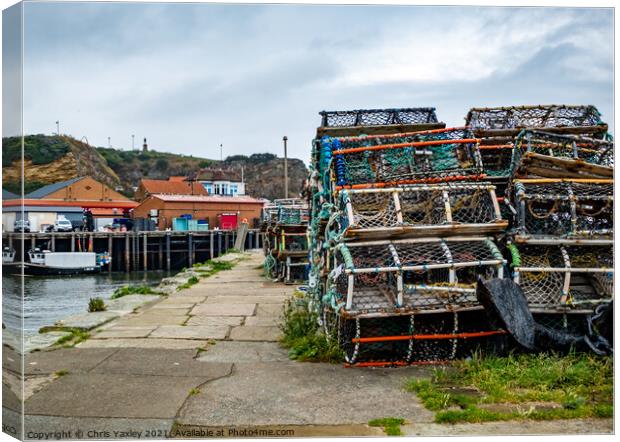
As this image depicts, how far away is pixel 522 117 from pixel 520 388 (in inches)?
147

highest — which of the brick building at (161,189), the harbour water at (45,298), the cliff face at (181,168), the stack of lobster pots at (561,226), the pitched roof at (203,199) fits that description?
the cliff face at (181,168)

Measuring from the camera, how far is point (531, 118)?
6918mm

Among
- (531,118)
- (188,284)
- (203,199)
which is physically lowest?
(188,284)

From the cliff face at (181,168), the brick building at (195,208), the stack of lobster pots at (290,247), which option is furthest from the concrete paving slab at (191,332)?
the cliff face at (181,168)

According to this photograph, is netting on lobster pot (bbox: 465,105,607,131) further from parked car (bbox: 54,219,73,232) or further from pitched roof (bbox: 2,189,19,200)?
parked car (bbox: 54,219,73,232)

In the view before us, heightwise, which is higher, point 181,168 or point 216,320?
point 181,168

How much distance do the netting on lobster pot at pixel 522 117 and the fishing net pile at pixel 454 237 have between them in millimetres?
230

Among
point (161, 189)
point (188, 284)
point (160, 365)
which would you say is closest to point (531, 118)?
point (160, 365)

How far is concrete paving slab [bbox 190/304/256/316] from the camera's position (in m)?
9.02

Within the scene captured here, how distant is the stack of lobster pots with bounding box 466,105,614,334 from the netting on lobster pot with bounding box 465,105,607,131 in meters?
0.69

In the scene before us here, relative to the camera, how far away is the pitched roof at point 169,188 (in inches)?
2218

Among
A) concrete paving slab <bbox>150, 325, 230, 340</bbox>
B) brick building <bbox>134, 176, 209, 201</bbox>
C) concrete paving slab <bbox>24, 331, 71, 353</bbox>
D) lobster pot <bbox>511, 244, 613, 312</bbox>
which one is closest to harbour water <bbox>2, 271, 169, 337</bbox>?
concrete paving slab <bbox>24, 331, 71, 353</bbox>

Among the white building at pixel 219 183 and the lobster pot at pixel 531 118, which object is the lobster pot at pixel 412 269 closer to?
the lobster pot at pixel 531 118

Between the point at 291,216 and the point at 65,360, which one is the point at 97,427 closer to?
the point at 65,360
